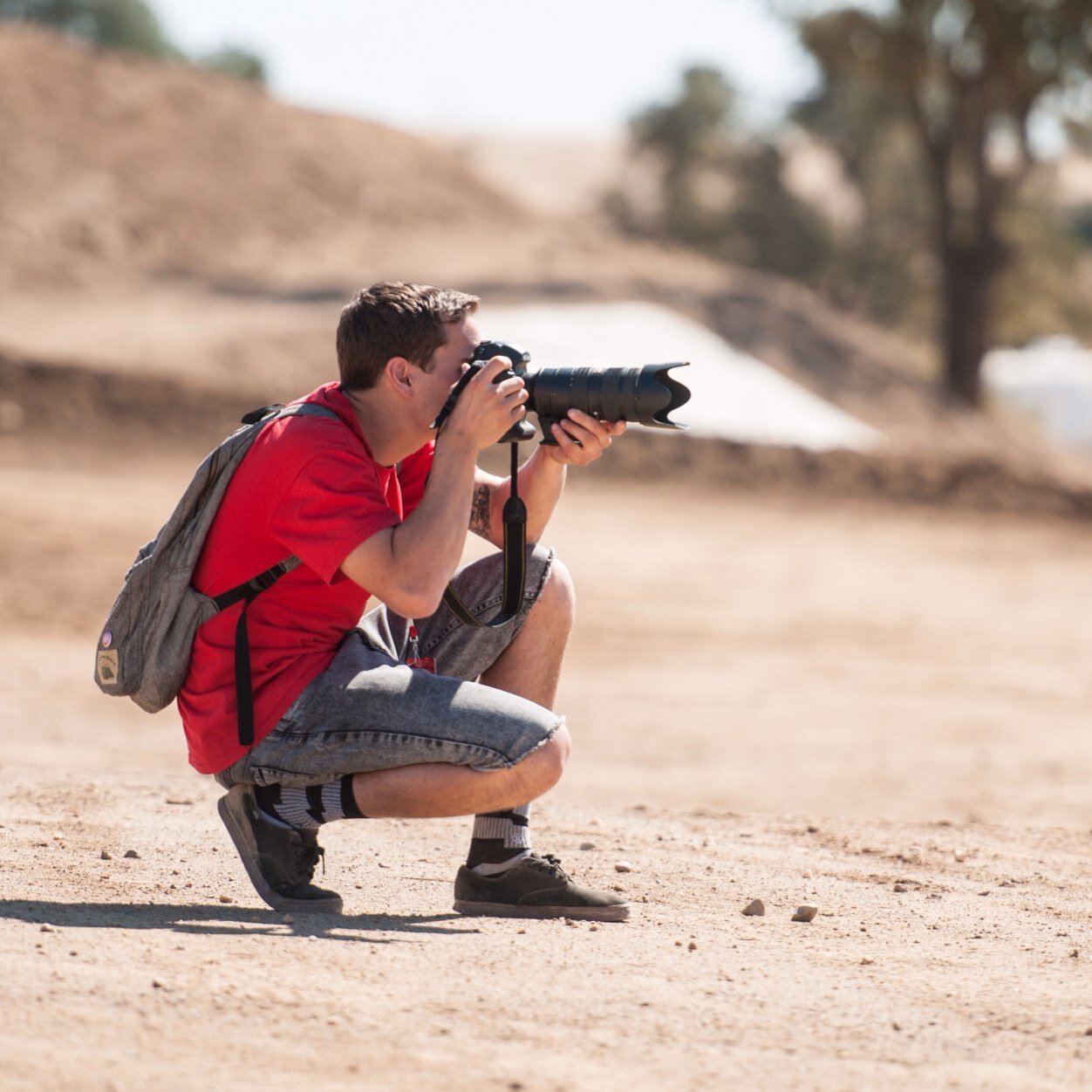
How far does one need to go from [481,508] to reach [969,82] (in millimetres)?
20005

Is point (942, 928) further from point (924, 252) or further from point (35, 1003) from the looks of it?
point (924, 252)

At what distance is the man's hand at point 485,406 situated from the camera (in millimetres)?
3500

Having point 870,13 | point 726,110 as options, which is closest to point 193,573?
point 870,13

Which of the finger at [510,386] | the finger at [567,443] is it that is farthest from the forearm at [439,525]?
the finger at [567,443]

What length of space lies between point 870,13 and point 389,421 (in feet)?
67.0

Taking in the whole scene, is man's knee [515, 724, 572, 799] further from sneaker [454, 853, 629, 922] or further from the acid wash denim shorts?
sneaker [454, 853, 629, 922]

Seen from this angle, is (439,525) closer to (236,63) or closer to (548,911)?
(548,911)

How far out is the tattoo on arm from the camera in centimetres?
417

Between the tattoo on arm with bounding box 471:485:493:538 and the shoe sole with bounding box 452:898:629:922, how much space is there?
97cm

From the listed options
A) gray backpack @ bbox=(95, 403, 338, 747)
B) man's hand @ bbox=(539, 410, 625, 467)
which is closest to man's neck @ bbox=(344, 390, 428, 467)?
gray backpack @ bbox=(95, 403, 338, 747)

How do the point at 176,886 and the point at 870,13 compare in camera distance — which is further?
the point at 870,13

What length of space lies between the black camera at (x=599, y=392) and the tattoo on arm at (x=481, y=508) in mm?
431

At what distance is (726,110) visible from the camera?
138 feet

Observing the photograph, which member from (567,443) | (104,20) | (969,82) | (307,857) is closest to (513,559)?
(567,443)
